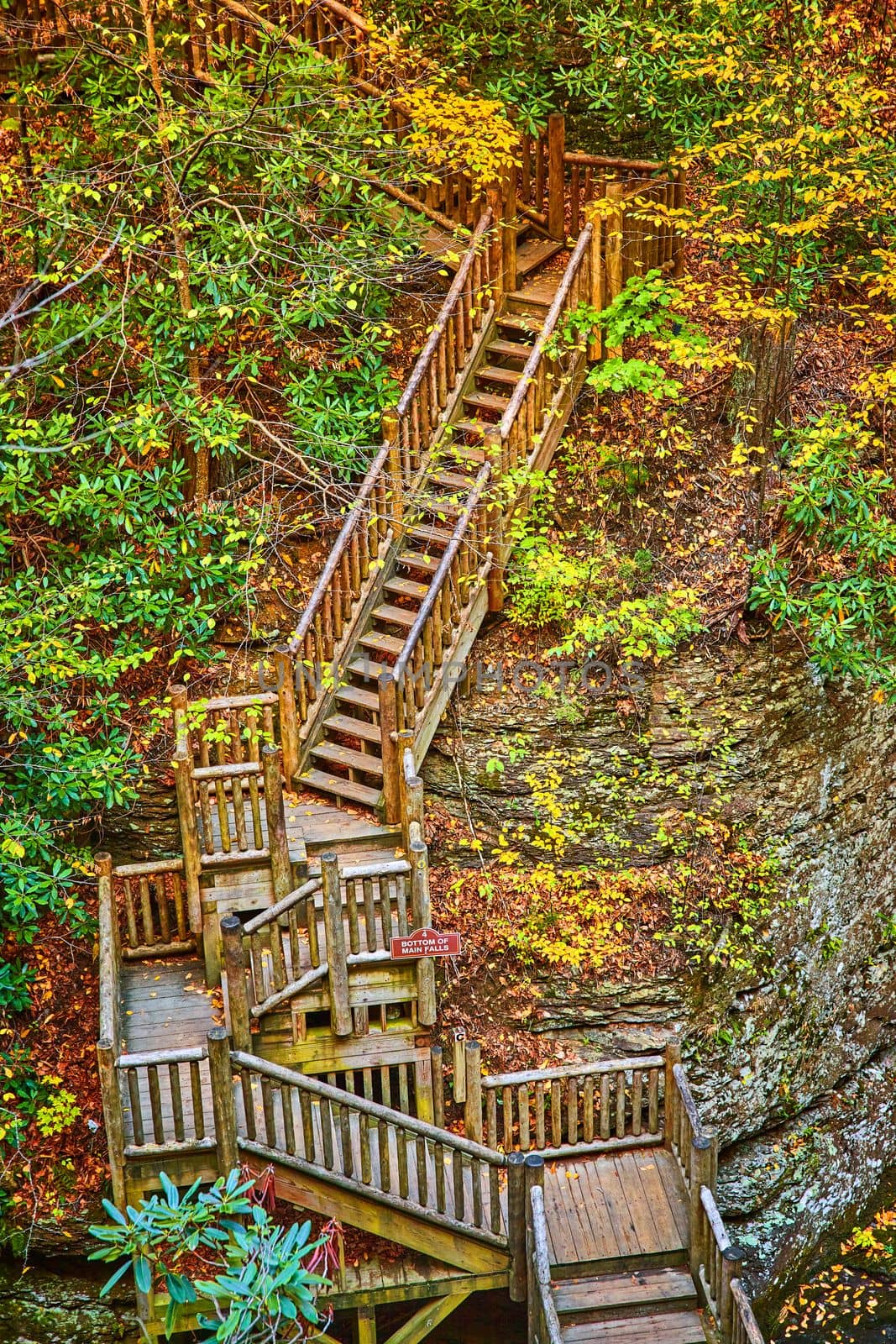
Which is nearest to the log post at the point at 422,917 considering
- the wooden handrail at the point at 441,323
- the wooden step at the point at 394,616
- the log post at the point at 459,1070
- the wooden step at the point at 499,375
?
the log post at the point at 459,1070

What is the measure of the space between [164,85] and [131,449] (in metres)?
3.74

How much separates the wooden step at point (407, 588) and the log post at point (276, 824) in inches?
88.6

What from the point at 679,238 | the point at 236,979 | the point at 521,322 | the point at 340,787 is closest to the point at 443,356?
the point at 521,322

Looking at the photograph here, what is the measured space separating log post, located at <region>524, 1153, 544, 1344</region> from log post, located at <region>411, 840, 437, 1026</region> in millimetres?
1332

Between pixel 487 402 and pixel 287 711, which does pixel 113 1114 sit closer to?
pixel 287 711

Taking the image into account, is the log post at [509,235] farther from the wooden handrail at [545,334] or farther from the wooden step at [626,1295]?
the wooden step at [626,1295]

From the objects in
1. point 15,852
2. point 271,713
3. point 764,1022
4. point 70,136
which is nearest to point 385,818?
point 271,713

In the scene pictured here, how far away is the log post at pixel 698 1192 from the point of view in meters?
9.55

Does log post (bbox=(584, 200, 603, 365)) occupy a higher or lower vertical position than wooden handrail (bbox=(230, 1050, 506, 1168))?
higher

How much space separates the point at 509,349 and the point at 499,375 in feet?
1.08

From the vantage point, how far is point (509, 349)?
41.5ft

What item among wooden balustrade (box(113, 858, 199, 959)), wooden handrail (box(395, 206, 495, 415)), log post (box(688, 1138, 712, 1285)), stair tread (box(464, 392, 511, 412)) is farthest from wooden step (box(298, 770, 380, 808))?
stair tread (box(464, 392, 511, 412))

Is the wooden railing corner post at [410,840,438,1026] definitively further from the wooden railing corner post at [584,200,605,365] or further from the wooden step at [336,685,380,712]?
the wooden railing corner post at [584,200,605,365]

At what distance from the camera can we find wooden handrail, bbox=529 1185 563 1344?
30.0 feet
